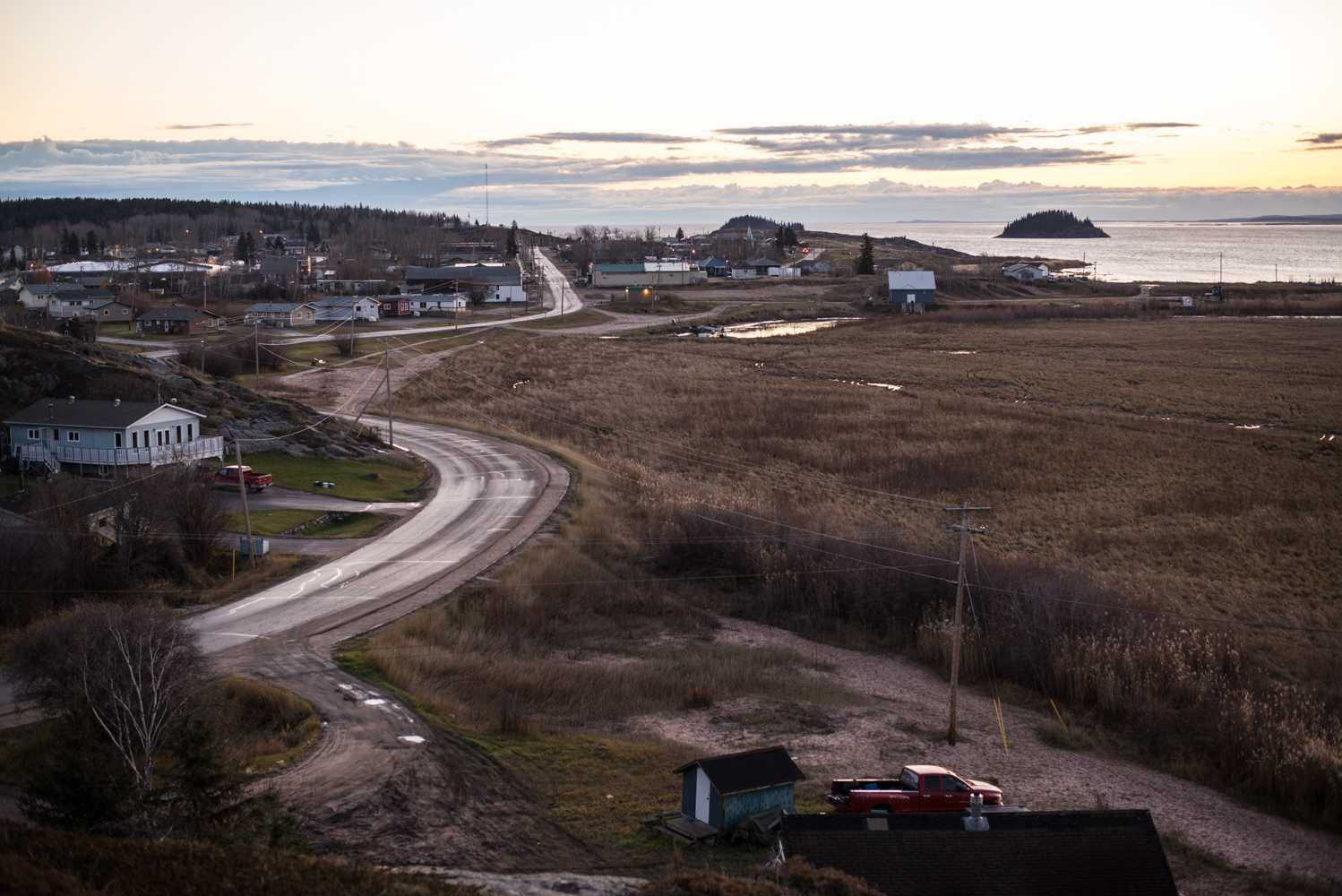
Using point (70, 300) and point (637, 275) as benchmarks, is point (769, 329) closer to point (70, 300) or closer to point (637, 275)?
point (637, 275)

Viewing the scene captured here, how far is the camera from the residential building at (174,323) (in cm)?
8581

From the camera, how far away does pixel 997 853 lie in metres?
14.2

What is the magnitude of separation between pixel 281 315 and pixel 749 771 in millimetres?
92026

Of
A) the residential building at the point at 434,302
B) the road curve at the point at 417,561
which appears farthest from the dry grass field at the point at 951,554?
the residential building at the point at 434,302

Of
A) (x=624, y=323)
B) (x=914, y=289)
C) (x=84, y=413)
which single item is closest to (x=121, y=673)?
(x=84, y=413)

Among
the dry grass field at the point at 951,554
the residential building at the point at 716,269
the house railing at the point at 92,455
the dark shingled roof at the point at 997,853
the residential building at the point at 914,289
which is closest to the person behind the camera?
the dark shingled roof at the point at 997,853

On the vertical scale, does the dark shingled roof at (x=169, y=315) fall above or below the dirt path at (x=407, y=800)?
above

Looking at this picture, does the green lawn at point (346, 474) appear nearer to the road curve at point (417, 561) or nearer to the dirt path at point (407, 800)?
the road curve at point (417, 561)

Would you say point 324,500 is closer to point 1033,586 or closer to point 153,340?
point 1033,586

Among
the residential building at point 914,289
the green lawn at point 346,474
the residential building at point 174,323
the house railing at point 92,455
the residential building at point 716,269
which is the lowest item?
the green lawn at point 346,474

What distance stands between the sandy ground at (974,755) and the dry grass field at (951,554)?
0.99 meters

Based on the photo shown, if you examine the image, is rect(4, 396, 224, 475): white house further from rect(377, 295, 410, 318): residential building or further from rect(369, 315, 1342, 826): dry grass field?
rect(377, 295, 410, 318): residential building

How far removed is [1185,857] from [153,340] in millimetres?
83229

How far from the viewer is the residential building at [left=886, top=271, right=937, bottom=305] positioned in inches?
4828
